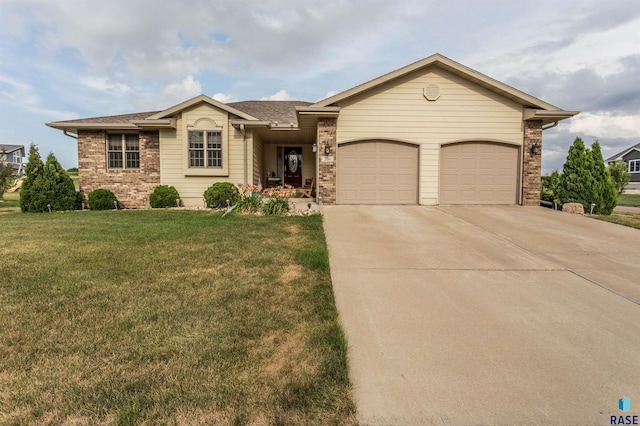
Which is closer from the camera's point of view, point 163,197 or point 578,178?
point 578,178

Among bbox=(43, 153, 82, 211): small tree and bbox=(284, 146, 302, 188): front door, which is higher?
bbox=(284, 146, 302, 188): front door

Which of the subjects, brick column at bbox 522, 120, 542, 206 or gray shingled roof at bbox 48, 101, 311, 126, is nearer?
brick column at bbox 522, 120, 542, 206

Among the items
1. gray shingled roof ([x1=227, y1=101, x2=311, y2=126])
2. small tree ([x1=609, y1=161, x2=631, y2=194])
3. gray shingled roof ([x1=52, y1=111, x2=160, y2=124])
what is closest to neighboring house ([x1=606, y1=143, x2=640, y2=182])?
Answer: small tree ([x1=609, y1=161, x2=631, y2=194])

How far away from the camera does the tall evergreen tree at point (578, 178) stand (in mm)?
11008

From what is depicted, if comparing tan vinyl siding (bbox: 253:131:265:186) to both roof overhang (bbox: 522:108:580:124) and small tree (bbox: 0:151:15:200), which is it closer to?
roof overhang (bbox: 522:108:580:124)

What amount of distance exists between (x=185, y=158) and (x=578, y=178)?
13617 millimetres

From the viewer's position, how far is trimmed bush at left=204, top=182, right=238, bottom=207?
11898 mm

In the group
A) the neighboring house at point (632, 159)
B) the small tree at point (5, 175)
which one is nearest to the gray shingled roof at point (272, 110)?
the small tree at point (5, 175)

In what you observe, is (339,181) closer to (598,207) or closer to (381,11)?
(381,11)

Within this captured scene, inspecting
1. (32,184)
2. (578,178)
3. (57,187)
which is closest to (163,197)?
(57,187)

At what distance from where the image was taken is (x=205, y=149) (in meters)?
13.0

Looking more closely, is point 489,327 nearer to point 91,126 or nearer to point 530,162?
point 530,162

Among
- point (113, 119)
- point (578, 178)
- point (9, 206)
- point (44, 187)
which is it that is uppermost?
point (113, 119)

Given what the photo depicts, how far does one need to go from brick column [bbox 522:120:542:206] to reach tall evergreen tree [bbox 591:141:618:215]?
5.09 ft
